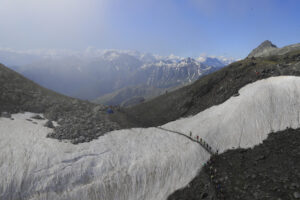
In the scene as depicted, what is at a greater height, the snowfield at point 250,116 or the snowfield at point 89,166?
the snowfield at point 250,116

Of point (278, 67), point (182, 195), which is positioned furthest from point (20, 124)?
point (278, 67)

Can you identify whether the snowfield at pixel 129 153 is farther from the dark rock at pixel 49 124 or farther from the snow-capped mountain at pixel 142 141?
the dark rock at pixel 49 124

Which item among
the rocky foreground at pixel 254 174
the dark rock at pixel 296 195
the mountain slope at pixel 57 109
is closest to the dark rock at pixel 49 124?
the mountain slope at pixel 57 109

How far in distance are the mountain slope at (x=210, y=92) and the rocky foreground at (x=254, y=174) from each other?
18.7m

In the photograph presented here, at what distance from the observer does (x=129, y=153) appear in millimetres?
32844

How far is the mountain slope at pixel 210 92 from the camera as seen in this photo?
1954 inches

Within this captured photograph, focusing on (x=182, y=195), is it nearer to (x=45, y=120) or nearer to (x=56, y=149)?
(x=56, y=149)

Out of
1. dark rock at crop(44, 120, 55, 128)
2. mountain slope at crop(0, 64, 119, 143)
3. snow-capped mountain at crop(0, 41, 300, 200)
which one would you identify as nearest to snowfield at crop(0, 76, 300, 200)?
snow-capped mountain at crop(0, 41, 300, 200)

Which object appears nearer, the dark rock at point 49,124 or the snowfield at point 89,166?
the snowfield at point 89,166

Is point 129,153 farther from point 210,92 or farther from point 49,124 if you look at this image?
point 210,92

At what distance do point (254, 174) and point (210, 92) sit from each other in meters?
31.9

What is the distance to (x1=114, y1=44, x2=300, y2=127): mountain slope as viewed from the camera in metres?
49.6

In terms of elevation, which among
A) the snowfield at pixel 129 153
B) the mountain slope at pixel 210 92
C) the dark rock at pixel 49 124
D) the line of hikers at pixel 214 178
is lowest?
the line of hikers at pixel 214 178

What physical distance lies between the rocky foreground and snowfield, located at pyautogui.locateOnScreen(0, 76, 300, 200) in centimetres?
221
